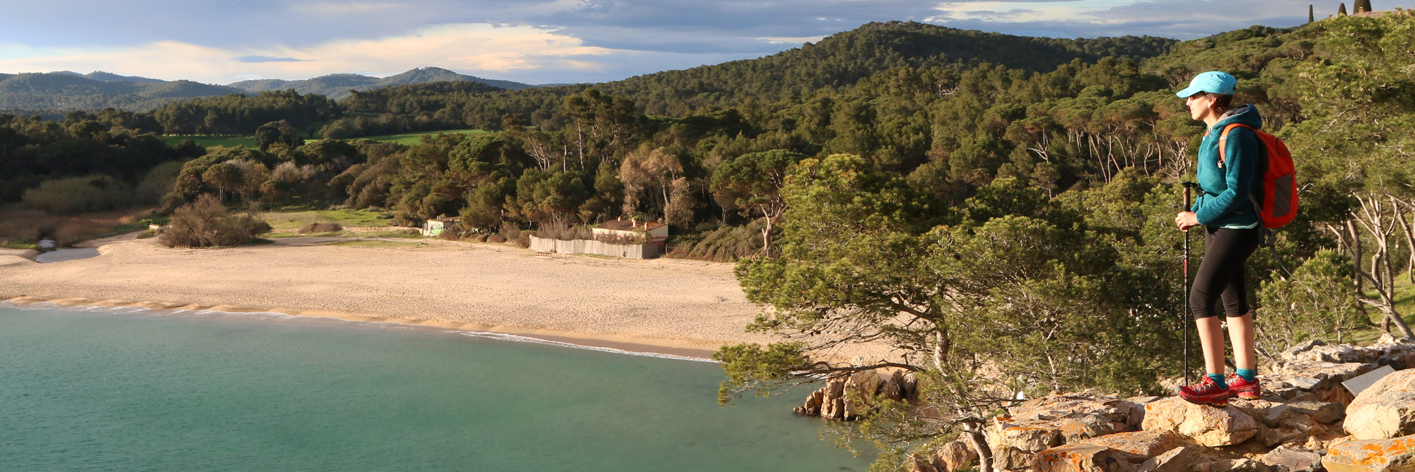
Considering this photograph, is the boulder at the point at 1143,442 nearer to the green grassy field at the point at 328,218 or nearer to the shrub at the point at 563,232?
the shrub at the point at 563,232

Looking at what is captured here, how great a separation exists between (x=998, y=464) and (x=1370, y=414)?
196 centimetres

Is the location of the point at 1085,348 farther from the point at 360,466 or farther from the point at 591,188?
the point at 591,188

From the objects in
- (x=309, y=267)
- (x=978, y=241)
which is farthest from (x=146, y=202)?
(x=978, y=241)

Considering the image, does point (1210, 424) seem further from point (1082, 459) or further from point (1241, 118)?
point (1241, 118)

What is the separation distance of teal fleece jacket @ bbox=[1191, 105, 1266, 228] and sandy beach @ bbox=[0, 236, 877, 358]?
13739mm

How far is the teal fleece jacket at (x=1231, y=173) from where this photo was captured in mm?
3881

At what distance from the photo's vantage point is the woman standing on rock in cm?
391

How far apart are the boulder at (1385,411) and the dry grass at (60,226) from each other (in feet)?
162

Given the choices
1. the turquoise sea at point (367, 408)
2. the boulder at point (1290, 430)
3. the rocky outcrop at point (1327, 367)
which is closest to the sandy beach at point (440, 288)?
the turquoise sea at point (367, 408)

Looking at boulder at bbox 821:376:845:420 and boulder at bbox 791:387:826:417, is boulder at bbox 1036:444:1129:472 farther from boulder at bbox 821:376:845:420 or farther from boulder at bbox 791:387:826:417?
boulder at bbox 791:387:826:417

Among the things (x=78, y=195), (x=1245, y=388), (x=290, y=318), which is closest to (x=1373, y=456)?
(x=1245, y=388)

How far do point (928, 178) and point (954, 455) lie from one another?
26.4 meters

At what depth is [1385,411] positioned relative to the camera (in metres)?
3.98

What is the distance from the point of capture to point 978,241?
358 inches
